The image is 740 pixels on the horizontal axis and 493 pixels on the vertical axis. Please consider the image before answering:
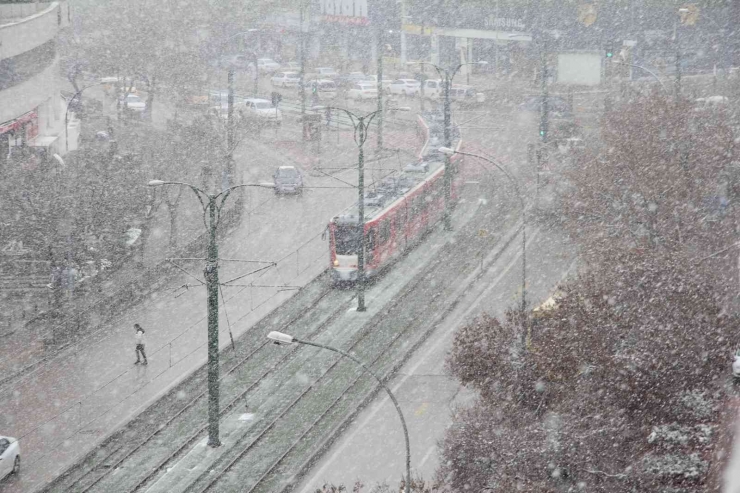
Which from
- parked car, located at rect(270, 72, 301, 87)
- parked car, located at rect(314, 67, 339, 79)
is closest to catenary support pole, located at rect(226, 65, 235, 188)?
parked car, located at rect(270, 72, 301, 87)

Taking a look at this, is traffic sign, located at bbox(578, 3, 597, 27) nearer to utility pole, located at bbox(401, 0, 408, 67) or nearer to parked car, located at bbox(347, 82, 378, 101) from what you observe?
parked car, located at bbox(347, 82, 378, 101)

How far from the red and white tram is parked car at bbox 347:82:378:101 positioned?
72.2ft

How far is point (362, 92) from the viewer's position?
66125 mm

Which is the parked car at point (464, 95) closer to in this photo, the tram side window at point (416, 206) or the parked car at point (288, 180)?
the parked car at point (288, 180)

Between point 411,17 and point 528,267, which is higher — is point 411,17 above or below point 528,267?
above

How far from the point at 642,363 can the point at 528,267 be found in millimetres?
17939

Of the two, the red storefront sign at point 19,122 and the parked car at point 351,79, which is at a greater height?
the parked car at point 351,79

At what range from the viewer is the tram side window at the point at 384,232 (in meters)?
36.0

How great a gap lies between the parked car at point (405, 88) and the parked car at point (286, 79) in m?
7.11

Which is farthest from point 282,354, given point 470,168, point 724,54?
point 724,54

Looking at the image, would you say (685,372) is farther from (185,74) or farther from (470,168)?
(185,74)

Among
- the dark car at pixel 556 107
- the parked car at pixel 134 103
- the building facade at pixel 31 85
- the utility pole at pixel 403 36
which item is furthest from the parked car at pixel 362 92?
the building facade at pixel 31 85

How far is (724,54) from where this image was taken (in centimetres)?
7238

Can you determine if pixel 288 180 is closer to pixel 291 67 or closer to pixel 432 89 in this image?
pixel 432 89
